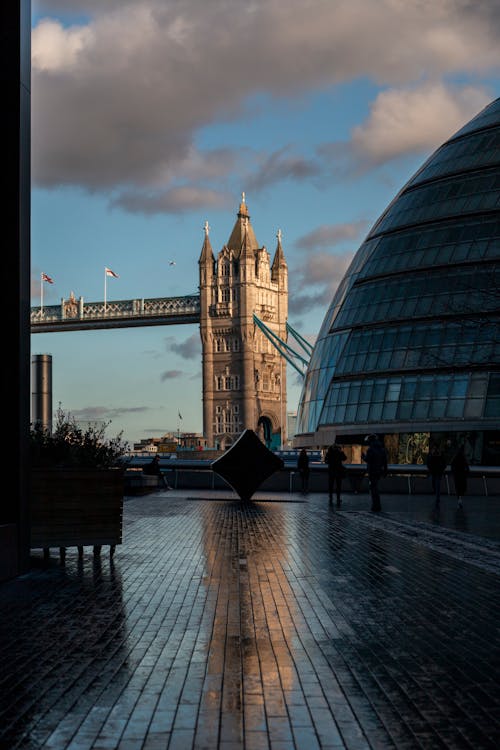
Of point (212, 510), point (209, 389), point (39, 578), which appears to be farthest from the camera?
point (209, 389)

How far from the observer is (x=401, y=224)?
57469 mm

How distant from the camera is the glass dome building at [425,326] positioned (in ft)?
171

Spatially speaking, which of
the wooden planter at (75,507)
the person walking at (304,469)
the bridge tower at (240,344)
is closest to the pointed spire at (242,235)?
the bridge tower at (240,344)

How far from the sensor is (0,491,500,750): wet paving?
6.21m

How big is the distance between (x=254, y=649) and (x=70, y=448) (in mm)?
12536

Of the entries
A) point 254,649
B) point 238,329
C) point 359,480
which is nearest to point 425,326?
point 359,480

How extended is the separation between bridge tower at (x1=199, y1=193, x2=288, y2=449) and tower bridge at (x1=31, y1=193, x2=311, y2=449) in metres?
0.17

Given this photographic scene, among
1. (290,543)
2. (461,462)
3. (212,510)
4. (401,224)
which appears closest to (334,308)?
(401,224)

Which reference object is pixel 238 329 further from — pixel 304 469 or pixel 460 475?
pixel 460 475

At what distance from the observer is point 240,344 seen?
18838 centimetres

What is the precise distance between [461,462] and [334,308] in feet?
94.1

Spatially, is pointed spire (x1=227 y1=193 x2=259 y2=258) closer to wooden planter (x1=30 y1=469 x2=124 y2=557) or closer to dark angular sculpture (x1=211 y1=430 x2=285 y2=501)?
dark angular sculpture (x1=211 y1=430 x2=285 y2=501)

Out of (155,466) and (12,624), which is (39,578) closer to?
(12,624)

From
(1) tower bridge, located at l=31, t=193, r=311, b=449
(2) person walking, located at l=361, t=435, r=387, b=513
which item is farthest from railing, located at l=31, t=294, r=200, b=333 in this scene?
(2) person walking, located at l=361, t=435, r=387, b=513
